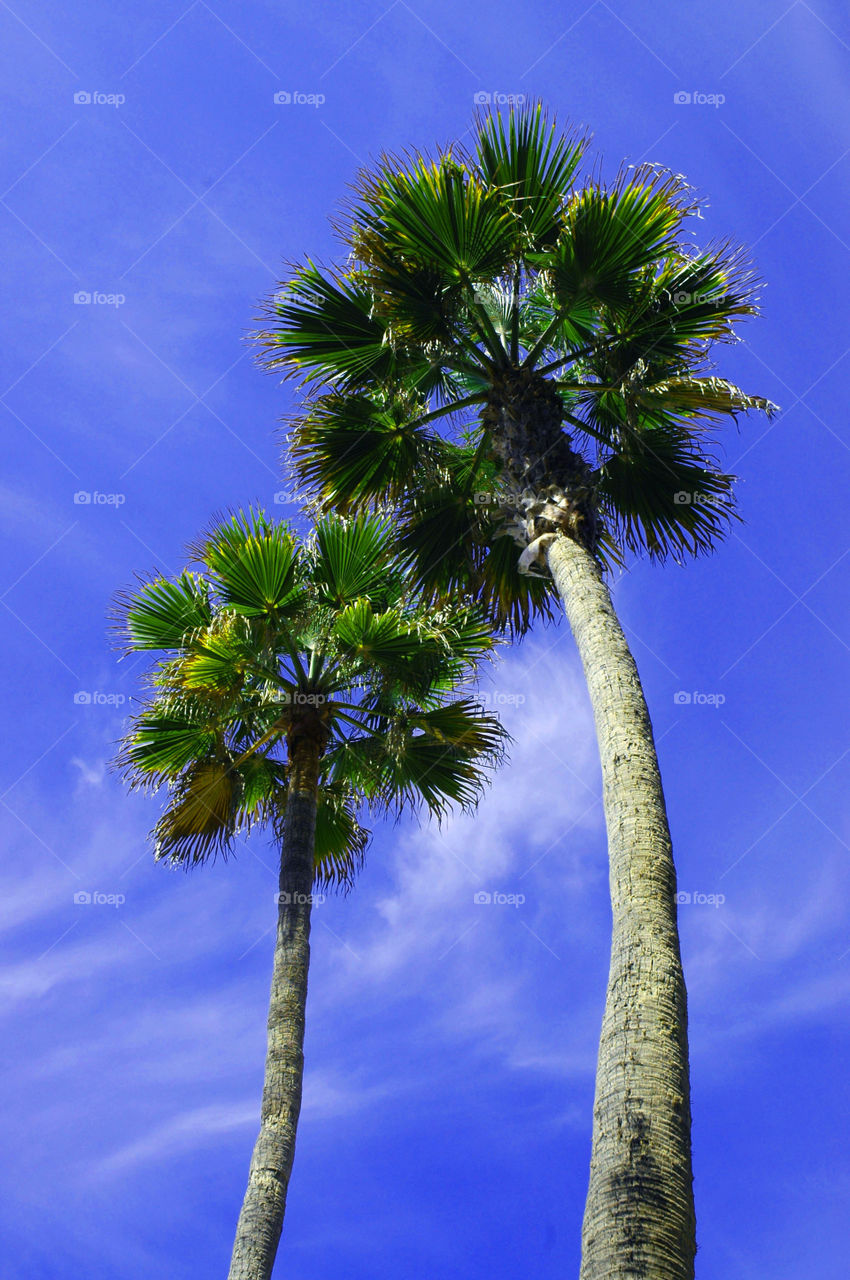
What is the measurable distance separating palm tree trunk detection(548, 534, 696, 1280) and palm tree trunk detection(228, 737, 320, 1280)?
161 inches

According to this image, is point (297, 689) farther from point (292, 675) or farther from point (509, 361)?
point (509, 361)

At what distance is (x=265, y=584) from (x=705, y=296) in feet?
14.0

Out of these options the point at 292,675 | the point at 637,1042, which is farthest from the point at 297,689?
the point at 637,1042

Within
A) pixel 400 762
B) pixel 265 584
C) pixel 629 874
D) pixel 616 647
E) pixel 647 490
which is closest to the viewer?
pixel 629 874

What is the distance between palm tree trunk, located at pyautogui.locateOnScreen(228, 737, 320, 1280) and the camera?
6.81 metres

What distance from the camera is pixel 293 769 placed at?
361 inches

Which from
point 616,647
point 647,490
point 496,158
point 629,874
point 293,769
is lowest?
point 629,874

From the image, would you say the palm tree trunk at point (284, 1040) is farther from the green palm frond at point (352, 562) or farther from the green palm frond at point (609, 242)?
the green palm frond at point (609, 242)

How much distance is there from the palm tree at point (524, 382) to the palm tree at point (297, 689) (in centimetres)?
67

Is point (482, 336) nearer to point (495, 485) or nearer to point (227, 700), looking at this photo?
point (495, 485)

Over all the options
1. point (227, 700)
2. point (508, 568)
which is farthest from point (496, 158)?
point (227, 700)

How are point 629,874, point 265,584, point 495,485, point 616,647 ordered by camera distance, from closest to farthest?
point 629,874 < point 616,647 < point 495,485 < point 265,584

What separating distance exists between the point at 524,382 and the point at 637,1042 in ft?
16.7

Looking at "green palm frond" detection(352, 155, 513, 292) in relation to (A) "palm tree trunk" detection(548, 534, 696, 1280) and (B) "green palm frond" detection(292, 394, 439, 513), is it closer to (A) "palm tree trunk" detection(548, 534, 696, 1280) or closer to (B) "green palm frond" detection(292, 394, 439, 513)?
(B) "green palm frond" detection(292, 394, 439, 513)
